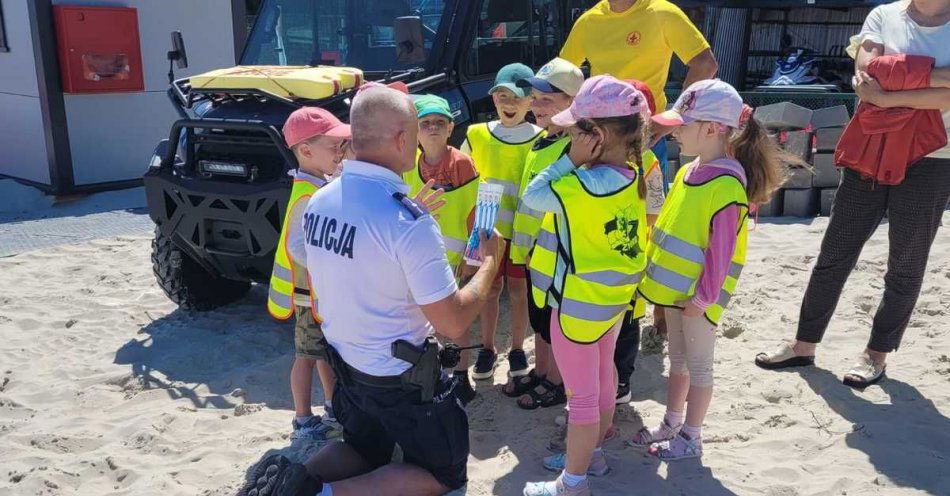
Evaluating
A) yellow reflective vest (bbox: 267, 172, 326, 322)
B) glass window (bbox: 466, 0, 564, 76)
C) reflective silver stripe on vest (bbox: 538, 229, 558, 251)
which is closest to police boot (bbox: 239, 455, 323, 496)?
yellow reflective vest (bbox: 267, 172, 326, 322)

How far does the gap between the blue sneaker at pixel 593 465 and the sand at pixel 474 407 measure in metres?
0.04

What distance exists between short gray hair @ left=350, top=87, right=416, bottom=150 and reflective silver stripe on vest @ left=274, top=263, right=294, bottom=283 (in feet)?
3.47

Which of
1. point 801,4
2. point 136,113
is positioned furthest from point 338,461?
point 801,4

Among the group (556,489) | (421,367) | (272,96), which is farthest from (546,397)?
(272,96)

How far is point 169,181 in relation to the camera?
4.39 metres

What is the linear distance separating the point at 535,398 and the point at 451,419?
1011 millimetres

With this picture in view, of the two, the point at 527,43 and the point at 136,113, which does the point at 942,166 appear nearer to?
the point at 527,43

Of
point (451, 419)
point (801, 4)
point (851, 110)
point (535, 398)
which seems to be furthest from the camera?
point (801, 4)

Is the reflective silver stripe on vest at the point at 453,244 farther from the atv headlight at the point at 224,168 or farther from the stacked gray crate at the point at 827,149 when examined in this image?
the stacked gray crate at the point at 827,149

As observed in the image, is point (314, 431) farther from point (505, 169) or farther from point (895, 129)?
point (895, 129)

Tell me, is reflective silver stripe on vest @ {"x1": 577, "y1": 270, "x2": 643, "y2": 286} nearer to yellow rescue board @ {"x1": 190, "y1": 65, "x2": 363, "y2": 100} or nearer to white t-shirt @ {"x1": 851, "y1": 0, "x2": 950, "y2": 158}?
white t-shirt @ {"x1": 851, "y1": 0, "x2": 950, "y2": 158}

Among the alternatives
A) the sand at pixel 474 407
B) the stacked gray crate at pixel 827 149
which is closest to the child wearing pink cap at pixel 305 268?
the sand at pixel 474 407

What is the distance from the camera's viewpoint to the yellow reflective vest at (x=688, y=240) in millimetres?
2924

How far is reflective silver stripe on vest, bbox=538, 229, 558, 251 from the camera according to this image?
2844 millimetres
